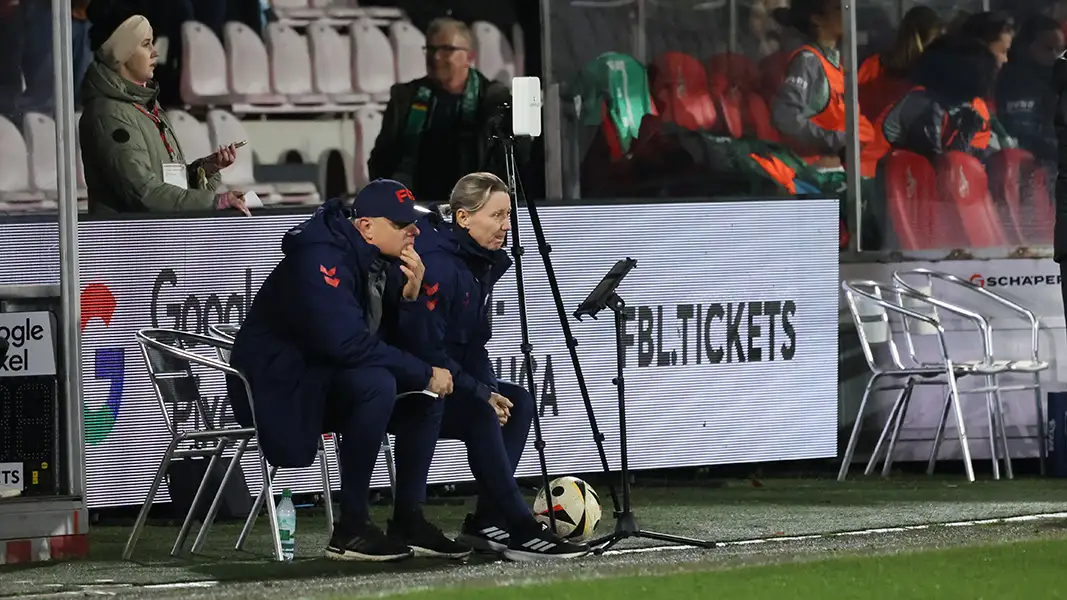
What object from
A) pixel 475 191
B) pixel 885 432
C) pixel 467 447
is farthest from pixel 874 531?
pixel 885 432

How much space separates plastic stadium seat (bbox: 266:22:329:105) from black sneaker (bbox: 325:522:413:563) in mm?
4682

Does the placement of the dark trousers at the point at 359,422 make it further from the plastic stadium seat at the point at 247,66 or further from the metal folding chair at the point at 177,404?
the plastic stadium seat at the point at 247,66

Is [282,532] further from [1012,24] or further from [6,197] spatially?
[1012,24]

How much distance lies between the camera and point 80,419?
848 centimetres

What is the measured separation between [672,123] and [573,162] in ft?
1.98

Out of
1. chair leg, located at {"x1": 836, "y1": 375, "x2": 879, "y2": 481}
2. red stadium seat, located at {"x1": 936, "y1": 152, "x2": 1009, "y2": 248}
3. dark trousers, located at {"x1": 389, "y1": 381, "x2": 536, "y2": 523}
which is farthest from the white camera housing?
red stadium seat, located at {"x1": 936, "y1": 152, "x2": 1009, "y2": 248}

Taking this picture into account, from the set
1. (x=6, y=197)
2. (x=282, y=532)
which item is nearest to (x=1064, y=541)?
(x=282, y=532)

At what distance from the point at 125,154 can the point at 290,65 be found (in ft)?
6.75

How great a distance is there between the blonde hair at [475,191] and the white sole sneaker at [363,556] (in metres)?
1.34

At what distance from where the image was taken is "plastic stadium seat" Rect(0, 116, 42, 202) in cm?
872

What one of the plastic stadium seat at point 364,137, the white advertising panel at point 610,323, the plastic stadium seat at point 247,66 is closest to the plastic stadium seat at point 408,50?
the plastic stadium seat at point 364,137

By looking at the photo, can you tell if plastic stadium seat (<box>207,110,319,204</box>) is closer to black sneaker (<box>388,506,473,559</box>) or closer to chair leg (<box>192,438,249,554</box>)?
chair leg (<box>192,438,249,554</box>)

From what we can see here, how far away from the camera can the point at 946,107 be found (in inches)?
479

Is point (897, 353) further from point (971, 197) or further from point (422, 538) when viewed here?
point (422, 538)
